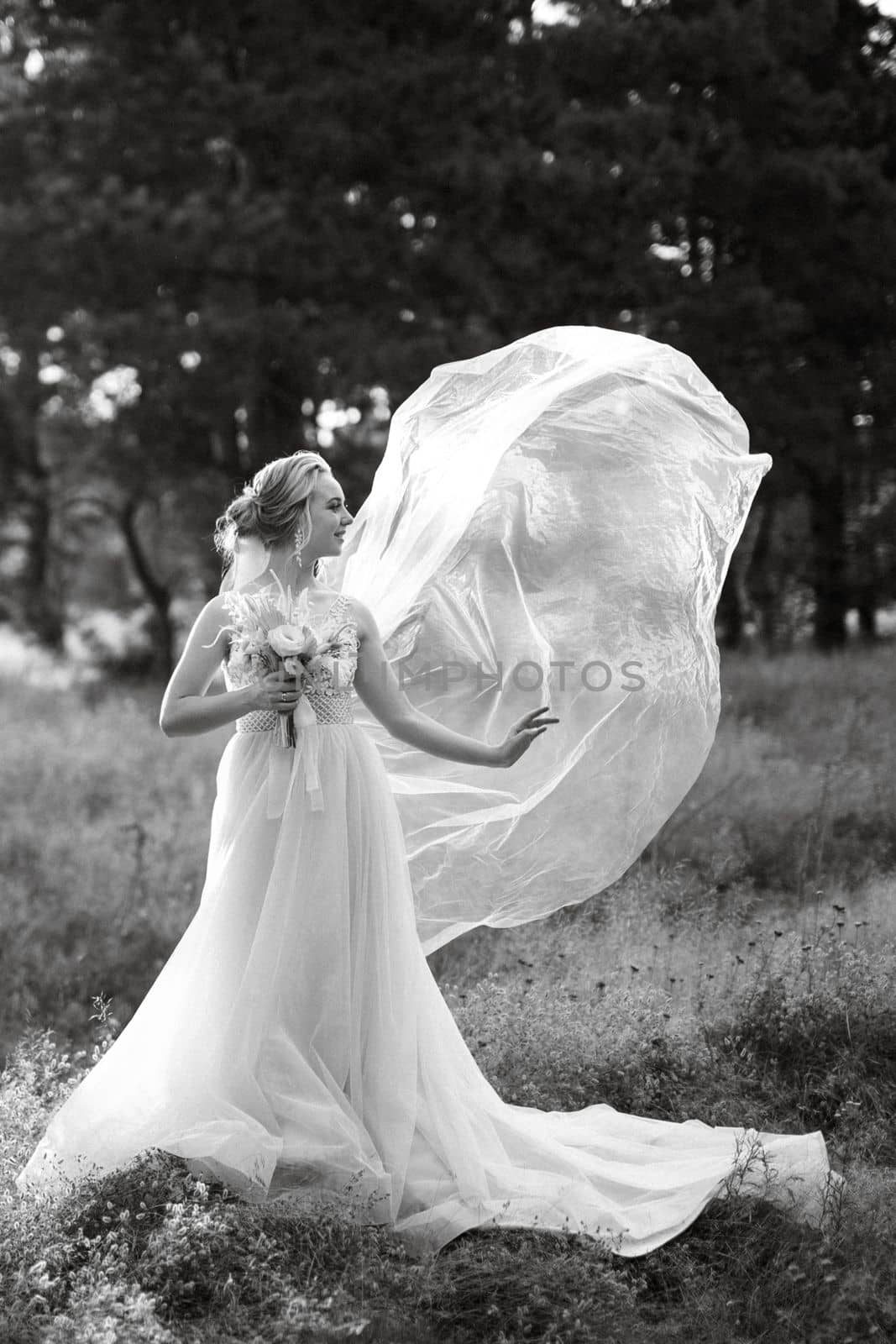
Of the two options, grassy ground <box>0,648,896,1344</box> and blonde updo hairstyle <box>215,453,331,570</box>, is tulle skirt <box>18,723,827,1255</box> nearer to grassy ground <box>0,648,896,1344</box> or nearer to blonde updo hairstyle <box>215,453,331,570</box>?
grassy ground <box>0,648,896,1344</box>

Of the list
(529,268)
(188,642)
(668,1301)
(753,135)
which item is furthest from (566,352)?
(753,135)

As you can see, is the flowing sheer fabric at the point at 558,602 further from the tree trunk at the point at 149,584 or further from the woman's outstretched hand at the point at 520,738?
the tree trunk at the point at 149,584

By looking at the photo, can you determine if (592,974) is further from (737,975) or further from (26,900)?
(26,900)

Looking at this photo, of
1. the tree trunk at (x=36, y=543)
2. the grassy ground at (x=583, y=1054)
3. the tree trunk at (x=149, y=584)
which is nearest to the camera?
the grassy ground at (x=583, y=1054)

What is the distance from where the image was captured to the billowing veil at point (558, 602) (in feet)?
16.5

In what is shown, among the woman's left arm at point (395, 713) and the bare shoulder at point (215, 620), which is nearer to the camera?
the bare shoulder at point (215, 620)

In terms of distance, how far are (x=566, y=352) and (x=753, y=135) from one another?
11165 millimetres

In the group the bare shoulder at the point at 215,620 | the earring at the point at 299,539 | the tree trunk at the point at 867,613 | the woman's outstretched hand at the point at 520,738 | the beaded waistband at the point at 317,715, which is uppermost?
the earring at the point at 299,539

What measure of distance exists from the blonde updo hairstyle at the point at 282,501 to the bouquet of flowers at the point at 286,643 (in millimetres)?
176

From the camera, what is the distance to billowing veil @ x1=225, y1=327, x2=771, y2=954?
16.5ft

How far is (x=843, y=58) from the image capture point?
51.0 ft

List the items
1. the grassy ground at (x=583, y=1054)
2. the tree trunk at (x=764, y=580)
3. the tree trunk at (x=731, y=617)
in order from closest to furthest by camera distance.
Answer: the grassy ground at (x=583, y=1054), the tree trunk at (x=731, y=617), the tree trunk at (x=764, y=580)

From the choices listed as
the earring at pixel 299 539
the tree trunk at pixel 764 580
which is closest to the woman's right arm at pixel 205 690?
the earring at pixel 299 539

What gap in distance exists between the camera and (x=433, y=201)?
14461mm
